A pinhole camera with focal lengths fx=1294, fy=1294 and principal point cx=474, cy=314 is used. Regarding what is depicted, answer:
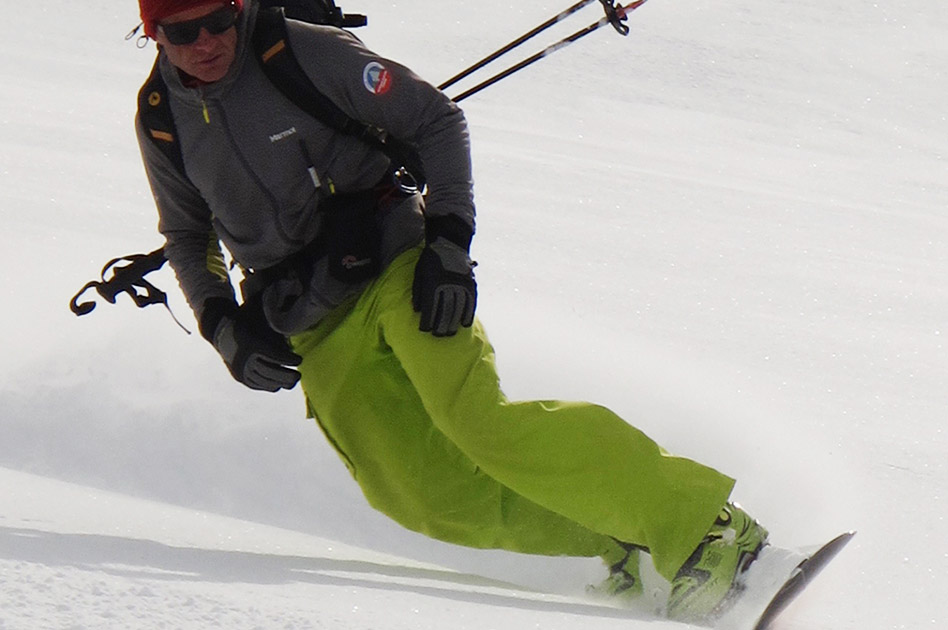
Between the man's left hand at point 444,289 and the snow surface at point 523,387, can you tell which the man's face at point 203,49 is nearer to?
the man's left hand at point 444,289

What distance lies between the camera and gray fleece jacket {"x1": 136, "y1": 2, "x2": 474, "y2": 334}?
2.87 m

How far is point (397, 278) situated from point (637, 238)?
13.8ft

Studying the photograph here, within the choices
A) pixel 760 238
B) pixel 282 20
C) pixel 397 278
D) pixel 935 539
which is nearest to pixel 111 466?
pixel 397 278

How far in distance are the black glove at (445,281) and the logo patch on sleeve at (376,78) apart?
32 centimetres

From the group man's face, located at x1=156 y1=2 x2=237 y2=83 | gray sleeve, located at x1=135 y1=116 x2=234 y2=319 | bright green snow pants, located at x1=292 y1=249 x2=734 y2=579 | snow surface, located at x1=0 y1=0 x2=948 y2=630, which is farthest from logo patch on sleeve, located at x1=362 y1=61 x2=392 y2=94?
snow surface, located at x1=0 y1=0 x2=948 y2=630

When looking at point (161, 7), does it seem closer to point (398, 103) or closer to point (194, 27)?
point (194, 27)

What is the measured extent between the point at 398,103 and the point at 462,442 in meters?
0.77

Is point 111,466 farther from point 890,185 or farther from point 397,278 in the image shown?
point 890,185

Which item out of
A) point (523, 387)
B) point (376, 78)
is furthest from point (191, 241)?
point (523, 387)

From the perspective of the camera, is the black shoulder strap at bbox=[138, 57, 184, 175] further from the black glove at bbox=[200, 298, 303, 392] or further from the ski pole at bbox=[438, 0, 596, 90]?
the ski pole at bbox=[438, 0, 596, 90]

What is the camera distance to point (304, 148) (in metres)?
2.91

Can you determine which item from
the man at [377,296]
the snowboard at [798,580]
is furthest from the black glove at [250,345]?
the snowboard at [798,580]

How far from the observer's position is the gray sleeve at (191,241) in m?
3.17

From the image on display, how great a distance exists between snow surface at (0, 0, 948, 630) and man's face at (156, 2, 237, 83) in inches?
40.2
